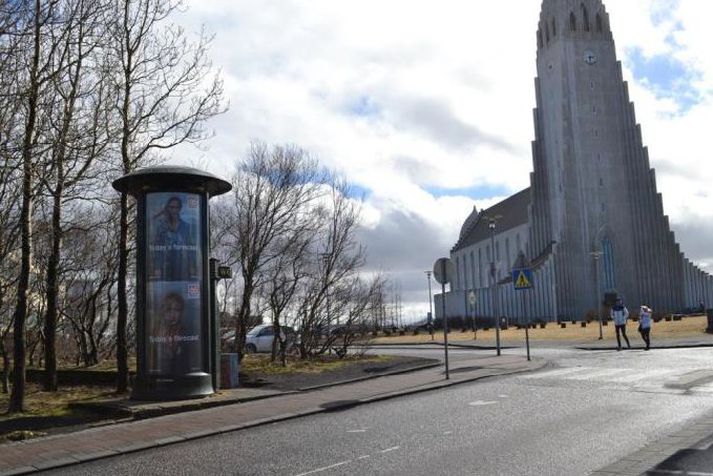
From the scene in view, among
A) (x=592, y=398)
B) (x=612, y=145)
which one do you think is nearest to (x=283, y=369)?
(x=592, y=398)

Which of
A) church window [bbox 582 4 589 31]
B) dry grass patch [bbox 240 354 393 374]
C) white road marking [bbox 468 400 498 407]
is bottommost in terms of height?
white road marking [bbox 468 400 498 407]

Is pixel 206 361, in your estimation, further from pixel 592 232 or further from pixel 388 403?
pixel 592 232

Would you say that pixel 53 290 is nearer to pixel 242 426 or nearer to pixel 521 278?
pixel 242 426

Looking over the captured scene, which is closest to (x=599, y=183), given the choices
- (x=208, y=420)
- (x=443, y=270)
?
(x=443, y=270)

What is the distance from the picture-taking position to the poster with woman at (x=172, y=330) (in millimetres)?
14016

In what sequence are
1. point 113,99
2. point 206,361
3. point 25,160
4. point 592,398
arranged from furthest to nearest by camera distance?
1. point 113,99
2. point 206,361
3. point 592,398
4. point 25,160

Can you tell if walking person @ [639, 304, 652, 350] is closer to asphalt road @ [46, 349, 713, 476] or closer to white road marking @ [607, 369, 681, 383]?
white road marking @ [607, 369, 681, 383]

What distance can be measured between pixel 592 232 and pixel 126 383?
8780 cm

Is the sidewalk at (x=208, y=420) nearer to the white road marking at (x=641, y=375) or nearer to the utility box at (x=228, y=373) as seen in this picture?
the utility box at (x=228, y=373)

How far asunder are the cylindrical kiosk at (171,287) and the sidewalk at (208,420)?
85 centimetres

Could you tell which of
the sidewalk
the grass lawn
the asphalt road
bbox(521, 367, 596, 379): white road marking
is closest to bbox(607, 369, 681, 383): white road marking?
the asphalt road

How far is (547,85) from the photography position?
99.4 m

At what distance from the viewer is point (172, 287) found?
1424cm

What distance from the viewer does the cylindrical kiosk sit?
14.0 m
